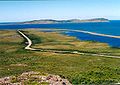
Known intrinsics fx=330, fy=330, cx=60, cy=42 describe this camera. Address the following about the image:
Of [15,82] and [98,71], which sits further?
[98,71]

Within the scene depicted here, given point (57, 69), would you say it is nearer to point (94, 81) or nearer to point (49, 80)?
point (94, 81)

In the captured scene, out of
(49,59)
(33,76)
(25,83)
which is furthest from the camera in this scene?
(49,59)

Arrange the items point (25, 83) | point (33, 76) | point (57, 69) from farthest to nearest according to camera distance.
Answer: point (57, 69)
point (33, 76)
point (25, 83)

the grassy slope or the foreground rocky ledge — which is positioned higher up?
the foreground rocky ledge

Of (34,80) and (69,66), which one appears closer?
(34,80)

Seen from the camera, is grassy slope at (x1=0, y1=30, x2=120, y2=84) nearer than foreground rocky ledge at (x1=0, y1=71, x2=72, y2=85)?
No

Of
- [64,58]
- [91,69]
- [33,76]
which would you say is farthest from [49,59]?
[33,76]

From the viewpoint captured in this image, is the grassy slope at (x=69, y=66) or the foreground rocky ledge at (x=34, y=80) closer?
the foreground rocky ledge at (x=34, y=80)

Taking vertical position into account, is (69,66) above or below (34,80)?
below

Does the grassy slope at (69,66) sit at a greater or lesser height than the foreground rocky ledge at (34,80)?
lesser

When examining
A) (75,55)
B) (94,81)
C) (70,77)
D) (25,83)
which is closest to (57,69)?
(70,77)
